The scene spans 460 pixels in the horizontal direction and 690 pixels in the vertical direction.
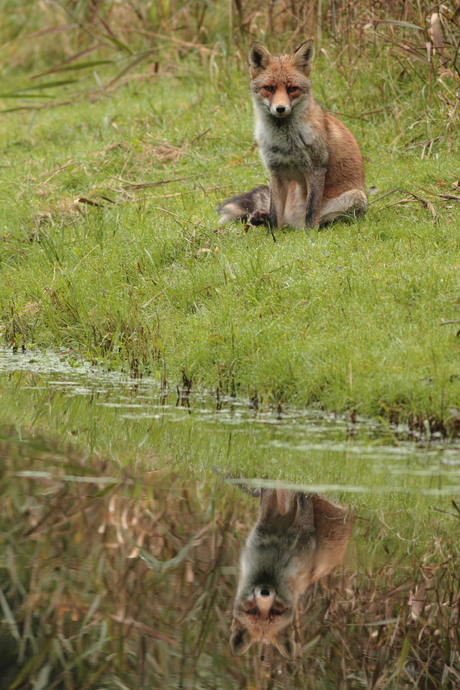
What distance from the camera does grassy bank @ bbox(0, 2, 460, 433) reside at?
5.79 m

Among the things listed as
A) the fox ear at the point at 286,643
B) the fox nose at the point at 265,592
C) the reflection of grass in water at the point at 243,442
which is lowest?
the fox ear at the point at 286,643

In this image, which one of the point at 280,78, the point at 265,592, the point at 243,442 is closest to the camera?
the point at 265,592

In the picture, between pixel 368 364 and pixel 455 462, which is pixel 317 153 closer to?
pixel 368 364

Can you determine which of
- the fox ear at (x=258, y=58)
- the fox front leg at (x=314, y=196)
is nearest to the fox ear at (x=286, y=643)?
the fox front leg at (x=314, y=196)

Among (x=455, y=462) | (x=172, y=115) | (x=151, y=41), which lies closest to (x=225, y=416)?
(x=455, y=462)

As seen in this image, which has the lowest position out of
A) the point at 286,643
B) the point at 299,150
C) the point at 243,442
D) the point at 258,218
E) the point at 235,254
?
the point at 286,643

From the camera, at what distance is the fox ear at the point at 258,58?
8.31 meters

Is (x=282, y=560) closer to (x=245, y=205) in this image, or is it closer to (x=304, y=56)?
(x=245, y=205)

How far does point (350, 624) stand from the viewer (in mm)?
2963

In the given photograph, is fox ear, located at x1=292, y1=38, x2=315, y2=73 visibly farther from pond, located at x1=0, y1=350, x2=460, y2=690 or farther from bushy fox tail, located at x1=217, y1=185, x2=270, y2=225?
pond, located at x1=0, y1=350, x2=460, y2=690

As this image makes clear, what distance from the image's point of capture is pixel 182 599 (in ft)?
10.1

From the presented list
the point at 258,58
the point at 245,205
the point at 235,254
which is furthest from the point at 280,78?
the point at 235,254

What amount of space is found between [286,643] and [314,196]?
5.97 m

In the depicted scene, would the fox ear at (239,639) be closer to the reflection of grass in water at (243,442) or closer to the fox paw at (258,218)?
the reflection of grass in water at (243,442)
